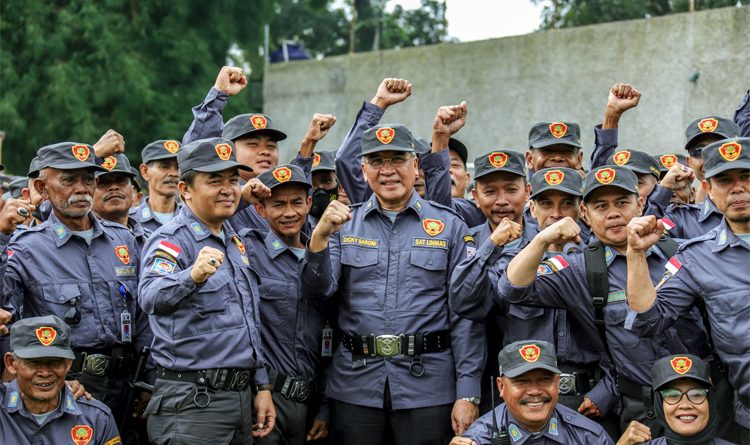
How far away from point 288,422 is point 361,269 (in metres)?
1.00

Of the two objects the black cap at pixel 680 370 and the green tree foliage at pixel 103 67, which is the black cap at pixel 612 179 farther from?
the green tree foliage at pixel 103 67

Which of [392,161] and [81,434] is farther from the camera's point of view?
[392,161]

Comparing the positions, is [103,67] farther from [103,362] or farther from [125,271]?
[103,362]

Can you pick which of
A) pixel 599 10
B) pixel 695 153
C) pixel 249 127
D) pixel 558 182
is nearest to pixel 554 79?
pixel 599 10

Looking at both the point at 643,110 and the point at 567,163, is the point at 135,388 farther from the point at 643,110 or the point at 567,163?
the point at 643,110

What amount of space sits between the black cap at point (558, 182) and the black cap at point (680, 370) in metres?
1.13

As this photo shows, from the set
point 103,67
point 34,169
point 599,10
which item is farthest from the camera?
point 103,67

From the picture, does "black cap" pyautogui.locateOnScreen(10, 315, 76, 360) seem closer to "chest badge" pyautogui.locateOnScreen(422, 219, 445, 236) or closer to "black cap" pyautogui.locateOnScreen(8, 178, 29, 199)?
"chest badge" pyautogui.locateOnScreen(422, 219, 445, 236)

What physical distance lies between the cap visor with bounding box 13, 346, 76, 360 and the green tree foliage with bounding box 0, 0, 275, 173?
455 inches

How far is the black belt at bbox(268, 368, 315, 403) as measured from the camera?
596 cm

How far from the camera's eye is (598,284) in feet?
17.6

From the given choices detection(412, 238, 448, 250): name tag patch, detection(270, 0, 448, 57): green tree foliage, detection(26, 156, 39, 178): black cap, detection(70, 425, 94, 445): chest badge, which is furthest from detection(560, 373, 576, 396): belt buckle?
detection(270, 0, 448, 57): green tree foliage

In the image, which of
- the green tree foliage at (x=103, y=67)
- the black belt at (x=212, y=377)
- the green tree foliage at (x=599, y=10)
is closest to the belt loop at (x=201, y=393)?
the black belt at (x=212, y=377)

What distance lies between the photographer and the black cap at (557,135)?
6.62 metres
